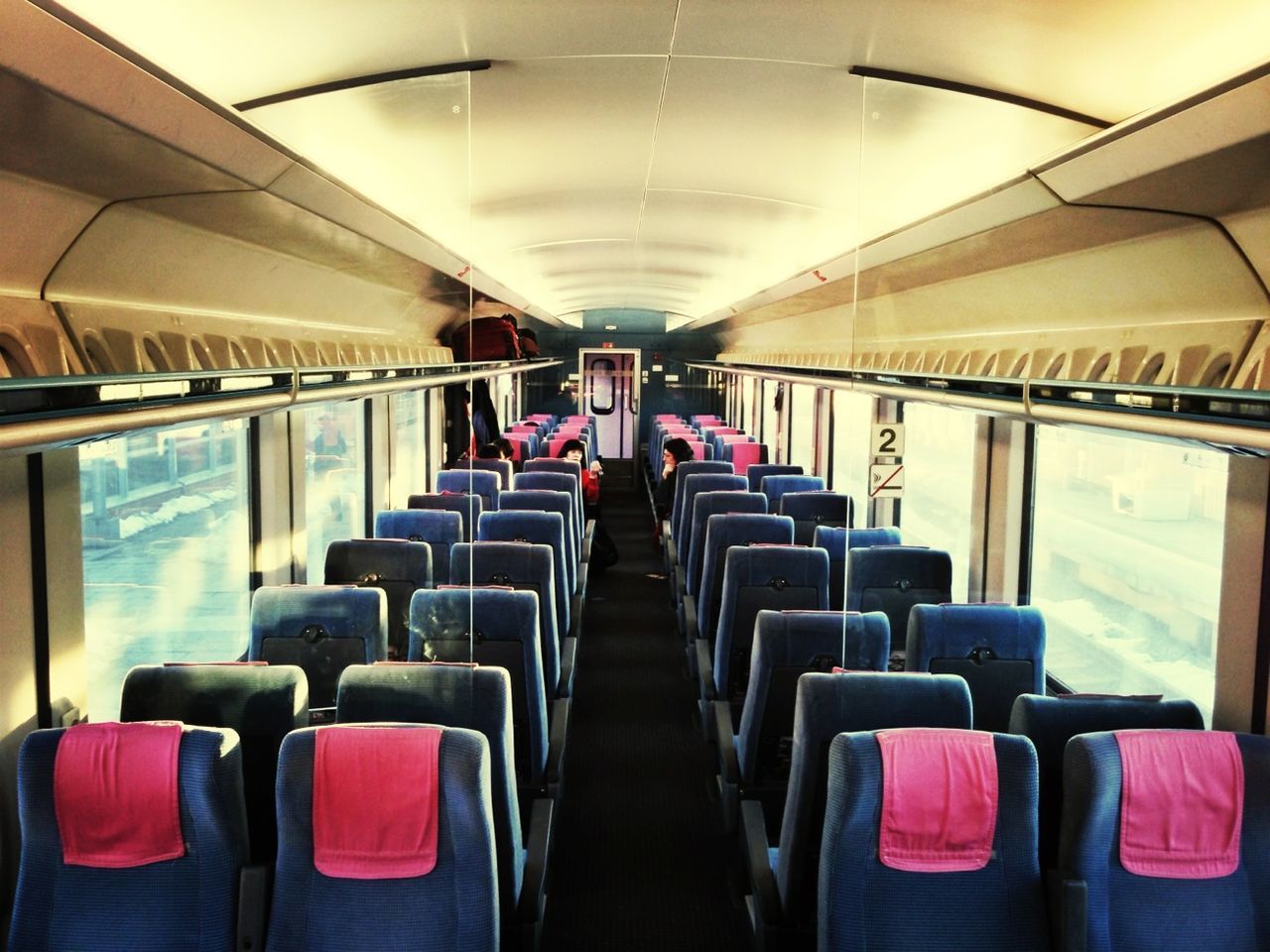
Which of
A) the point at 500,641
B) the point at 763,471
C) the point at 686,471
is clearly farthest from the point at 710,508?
the point at 500,641

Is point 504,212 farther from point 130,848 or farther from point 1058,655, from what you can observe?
point 130,848

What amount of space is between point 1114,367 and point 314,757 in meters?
3.29

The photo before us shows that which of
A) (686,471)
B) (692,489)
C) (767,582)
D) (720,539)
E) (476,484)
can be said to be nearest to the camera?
(767,582)

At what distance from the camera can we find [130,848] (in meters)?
2.73

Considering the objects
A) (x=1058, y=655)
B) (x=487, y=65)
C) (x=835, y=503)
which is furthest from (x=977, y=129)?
(x=835, y=503)

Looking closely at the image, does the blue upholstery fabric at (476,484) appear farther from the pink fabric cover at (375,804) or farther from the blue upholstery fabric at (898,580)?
the pink fabric cover at (375,804)

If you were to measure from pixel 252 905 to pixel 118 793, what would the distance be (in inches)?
17.3

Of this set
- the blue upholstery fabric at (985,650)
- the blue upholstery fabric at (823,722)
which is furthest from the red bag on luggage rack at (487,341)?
the blue upholstery fabric at (823,722)

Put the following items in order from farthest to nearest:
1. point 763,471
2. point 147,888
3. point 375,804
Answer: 1. point 763,471
2. point 147,888
3. point 375,804

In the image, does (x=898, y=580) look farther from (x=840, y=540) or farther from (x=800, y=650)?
(x=800, y=650)

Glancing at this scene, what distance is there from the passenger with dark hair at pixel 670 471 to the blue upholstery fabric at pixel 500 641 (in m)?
7.25

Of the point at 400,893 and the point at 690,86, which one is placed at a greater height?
the point at 690,86

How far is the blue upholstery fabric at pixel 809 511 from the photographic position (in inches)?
339

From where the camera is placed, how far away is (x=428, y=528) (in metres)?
7.12
